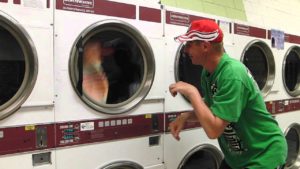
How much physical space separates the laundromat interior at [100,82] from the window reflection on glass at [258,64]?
12.5 inches

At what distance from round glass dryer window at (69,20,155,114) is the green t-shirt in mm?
658

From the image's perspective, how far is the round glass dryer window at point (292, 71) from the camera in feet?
14.7

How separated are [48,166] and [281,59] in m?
3.18

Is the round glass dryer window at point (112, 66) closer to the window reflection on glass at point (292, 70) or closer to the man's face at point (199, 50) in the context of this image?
the man's face at point (199, 50)

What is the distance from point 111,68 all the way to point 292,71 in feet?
9.91

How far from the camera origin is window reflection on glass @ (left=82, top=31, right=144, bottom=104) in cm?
248

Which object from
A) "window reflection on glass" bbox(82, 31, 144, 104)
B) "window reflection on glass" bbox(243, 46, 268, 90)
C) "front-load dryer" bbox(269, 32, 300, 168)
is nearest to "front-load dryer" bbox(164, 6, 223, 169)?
"window reflection on glass" bbox(82, 31, 144, 104)

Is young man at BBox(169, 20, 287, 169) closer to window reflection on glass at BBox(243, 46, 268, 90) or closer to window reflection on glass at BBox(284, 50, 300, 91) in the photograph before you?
window reflection on glass at BBox(243, 46, 268, 90)

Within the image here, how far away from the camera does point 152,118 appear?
273cm

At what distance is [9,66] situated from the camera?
2104mm

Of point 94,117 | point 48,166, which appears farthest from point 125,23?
point 48,166

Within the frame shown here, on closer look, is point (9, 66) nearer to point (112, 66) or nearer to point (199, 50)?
point (112, 66)

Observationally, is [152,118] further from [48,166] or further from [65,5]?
[65,5]

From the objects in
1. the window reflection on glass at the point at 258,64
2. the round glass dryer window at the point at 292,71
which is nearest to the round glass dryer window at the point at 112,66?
the window reflection on glass at the point at 258,64
